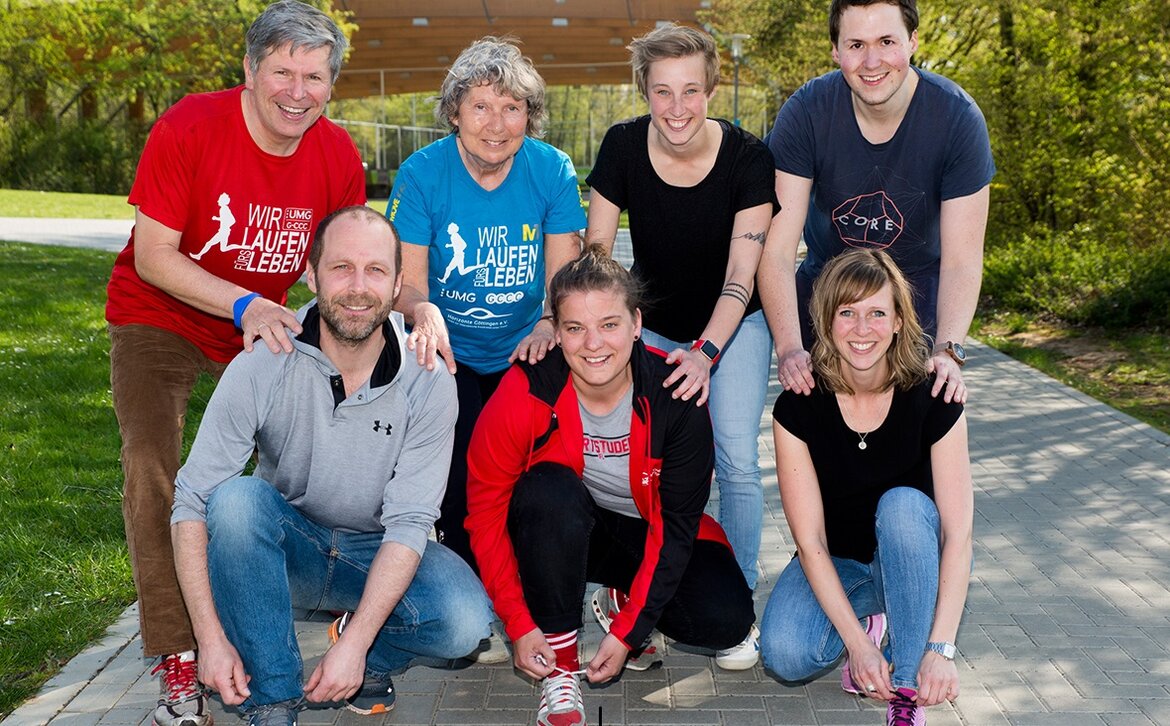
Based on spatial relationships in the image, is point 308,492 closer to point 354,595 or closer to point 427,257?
point 354,595

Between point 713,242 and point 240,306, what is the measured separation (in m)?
1.64

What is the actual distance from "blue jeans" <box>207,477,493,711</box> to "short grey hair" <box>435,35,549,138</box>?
1.49 meters

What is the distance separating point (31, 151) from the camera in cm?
3559

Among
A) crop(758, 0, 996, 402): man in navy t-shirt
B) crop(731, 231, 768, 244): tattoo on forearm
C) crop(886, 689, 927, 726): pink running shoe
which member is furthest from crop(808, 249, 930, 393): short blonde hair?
crop(886, 689, 927, 726): pink running shoe

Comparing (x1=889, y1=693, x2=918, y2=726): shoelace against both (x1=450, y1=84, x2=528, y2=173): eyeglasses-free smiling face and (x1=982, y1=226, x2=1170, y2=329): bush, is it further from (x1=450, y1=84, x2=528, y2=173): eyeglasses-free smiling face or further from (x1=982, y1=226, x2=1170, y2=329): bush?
(x1=982, y1=226, x2=1170, y2=329): bush

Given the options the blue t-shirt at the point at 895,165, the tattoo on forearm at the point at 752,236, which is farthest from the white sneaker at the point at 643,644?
the tattoo on forearm at the point at 752,236

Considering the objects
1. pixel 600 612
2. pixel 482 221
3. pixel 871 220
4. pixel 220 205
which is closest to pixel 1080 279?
pixel 871 220

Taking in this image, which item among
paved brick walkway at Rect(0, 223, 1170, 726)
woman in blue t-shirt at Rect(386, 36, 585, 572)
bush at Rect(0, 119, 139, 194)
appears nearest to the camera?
paved brick walkway at Rect(0, 223, 1170, 726)

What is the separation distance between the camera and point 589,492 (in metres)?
3.92

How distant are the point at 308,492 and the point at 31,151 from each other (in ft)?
119

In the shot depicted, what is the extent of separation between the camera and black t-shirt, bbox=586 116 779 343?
4160 mm

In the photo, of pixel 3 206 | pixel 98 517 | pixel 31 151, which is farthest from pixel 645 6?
pixel 98 517

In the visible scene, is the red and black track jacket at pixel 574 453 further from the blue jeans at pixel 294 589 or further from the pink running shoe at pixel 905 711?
the pink running shoe at pixel 905 711

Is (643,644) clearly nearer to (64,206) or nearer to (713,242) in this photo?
(713,242)
